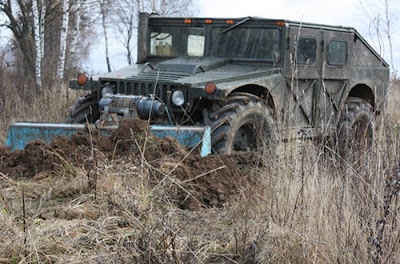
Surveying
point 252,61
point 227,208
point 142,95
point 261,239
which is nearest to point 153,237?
point 261,239

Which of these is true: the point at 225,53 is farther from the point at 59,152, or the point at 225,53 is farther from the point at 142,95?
the point at 59,152

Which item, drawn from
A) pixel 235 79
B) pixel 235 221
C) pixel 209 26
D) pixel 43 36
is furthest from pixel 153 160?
pixel 43 36

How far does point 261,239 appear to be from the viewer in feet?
13.7

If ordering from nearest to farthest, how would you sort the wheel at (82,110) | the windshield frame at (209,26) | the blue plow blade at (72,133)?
the blue plow blade at (72,133)
the windshield frame at (209,26)
the wheel at (82,110)

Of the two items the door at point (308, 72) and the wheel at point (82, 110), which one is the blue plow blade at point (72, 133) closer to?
the wheel at point (82, 110)

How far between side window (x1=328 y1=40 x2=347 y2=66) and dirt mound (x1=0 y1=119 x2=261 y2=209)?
3.39m

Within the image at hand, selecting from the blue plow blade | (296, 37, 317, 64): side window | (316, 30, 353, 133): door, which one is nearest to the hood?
(296, 37, 317, 64): side window

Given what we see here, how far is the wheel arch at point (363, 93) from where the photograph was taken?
→ 10.9 m

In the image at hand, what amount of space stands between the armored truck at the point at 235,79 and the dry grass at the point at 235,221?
1956 millimetres

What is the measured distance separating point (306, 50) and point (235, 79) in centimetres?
157

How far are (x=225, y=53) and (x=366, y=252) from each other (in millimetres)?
5597

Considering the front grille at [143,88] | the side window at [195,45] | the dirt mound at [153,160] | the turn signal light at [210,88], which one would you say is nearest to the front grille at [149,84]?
the front grille at [143,88]

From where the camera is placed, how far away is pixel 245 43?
897cm

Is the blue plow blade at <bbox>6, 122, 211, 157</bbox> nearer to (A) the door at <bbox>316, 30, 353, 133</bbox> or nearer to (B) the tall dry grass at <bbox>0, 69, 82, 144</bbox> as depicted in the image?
(A) the door at <bbox>316, 30, 353, 133</bbox>
